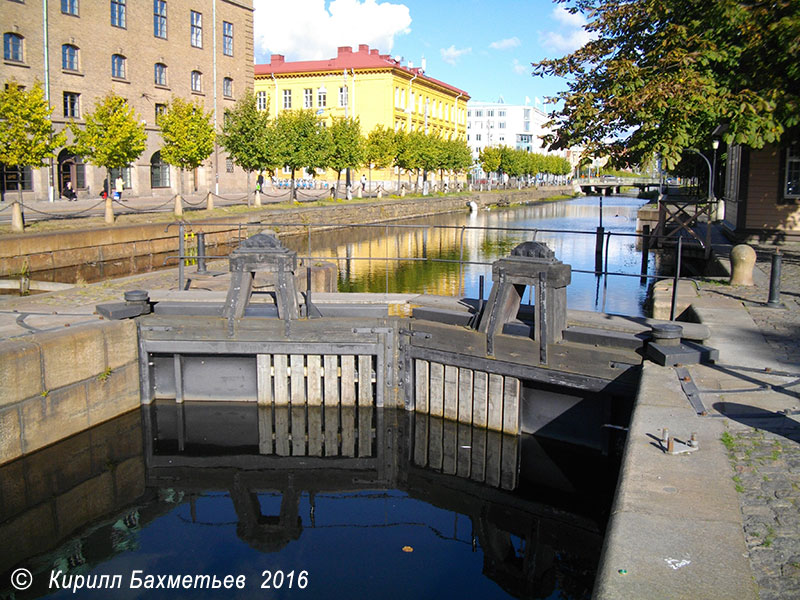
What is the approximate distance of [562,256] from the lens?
91.5 ft

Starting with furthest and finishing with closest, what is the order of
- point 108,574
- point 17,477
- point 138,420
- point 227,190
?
point 227,190 → point 138,420 → point 17,477 → point 108,574

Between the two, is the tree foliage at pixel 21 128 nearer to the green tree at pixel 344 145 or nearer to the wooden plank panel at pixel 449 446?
the wooden plank panel at pixel 449 446

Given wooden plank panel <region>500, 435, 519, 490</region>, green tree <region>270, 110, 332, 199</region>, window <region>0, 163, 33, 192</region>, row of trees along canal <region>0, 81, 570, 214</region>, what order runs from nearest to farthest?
wooden plank panel <region>500, 435, 519, 490</region>
row of trees along canal <region>0, 81, 570, 214</region>
window <region>0, 163, 33, 192</region>
green tree <region>270, 110, 332, 199</region>

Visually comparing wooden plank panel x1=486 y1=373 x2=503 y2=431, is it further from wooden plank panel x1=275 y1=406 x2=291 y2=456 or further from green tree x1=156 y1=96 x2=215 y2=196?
Result: green tree x1=156 y1=96 x2=215 y2=196

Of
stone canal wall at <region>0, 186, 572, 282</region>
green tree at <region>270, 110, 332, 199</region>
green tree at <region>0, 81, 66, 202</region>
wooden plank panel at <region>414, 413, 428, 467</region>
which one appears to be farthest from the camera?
green tree at <region>270, 110, 332, 199</region>

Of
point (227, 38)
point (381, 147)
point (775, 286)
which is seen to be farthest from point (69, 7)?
point (775, 286)

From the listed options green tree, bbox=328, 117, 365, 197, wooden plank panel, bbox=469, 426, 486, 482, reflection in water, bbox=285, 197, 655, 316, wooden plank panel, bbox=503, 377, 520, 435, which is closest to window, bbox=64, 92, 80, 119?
reflection in water, bbox=285, 197, 655, 316

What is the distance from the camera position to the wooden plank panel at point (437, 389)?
12.2m

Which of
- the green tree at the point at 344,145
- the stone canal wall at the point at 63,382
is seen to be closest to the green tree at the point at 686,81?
the stone canal wall at the point at 63,382

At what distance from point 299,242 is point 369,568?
93.1ft

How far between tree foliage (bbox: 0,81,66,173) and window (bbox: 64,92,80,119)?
578 inches

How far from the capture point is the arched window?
46.4 meters

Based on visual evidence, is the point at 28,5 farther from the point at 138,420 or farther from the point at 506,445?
the point at 506,445

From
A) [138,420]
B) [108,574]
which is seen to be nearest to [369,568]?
[108,574]
